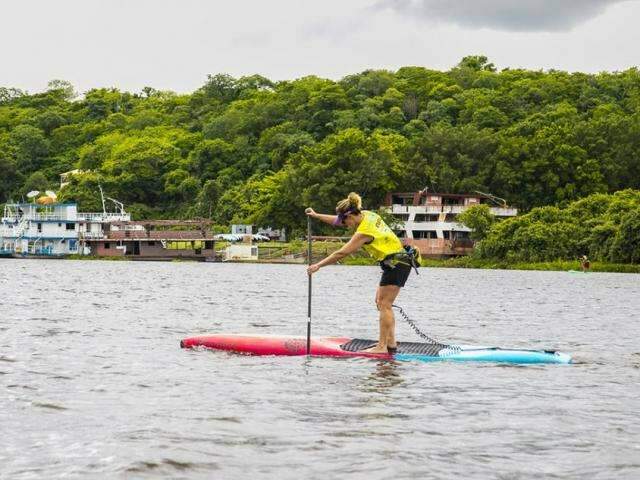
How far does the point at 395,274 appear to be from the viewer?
17.7 m

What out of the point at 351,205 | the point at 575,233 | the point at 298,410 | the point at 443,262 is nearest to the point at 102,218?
the point at 443,262

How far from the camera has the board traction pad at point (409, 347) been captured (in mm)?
18750

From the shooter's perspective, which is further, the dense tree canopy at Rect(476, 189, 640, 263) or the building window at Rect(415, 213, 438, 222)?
the building window at Rect(415, 213, 438, 222)

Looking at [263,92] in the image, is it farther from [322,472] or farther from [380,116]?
[322,472]

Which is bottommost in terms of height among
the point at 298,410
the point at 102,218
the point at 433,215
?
the point at 298,410

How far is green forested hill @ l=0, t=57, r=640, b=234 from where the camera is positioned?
11769cm

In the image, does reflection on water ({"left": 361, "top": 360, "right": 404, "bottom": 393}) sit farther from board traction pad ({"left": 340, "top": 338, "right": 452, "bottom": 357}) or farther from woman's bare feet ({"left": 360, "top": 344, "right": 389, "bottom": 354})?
board traction pad ({"left": 340, "top": 338, "right": 452, "bottom": 357})

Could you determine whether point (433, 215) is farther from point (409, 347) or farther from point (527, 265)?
point (409, 347)

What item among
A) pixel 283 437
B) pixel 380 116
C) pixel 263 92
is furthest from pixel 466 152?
pixel 283 437

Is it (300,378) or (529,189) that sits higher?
(529,189)

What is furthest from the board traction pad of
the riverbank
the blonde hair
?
the riverbank

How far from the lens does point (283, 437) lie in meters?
11.2

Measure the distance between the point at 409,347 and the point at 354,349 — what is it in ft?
3.86

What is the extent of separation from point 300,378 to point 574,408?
4627 mm
